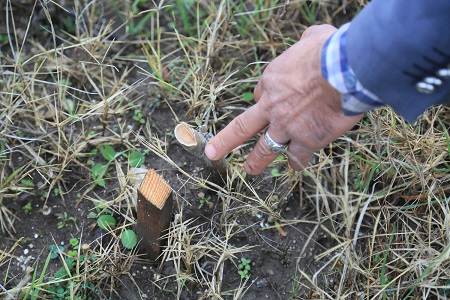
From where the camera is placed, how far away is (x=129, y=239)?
1.67 m

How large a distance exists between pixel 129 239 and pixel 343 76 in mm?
854

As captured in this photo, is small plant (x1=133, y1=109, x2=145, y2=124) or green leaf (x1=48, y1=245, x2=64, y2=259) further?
small plant (x1=133, y1=109, x2=145, y2=124)

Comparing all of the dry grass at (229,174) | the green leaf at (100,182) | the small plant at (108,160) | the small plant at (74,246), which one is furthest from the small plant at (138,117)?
Answer: the small plant at (74,246)

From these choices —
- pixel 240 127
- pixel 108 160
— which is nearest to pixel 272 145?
pixel 240 127

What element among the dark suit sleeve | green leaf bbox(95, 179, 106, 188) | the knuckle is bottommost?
green leaf bbox(95, 179, 106, 188)

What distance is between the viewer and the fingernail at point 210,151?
4.97 ft

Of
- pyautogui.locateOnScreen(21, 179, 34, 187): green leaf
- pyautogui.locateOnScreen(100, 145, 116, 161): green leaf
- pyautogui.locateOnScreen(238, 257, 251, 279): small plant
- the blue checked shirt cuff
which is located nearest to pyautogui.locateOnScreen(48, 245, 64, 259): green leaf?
pyautogui.locateOnScreen(21, 179, 34, 187): green leaf

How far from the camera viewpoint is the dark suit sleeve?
1.14m

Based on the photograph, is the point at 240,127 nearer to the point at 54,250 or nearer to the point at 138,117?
the point at 138,117

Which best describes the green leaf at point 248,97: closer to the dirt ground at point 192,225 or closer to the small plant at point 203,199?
the dirt ground at point 192,225

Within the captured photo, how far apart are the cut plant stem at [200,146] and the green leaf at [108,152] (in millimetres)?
374

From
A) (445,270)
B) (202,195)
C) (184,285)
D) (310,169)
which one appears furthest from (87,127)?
(445,270)

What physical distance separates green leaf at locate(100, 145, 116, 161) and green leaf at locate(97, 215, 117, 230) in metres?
0.24

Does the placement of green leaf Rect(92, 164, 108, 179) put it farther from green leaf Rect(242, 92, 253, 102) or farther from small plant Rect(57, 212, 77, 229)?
green leaf Rect(242, 92, 253, 102)
